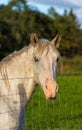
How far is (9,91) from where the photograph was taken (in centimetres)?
459

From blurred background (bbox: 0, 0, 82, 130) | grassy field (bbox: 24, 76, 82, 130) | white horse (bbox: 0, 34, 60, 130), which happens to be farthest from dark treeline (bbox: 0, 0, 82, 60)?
white horse (bbox: 0, 34, 60, 130)

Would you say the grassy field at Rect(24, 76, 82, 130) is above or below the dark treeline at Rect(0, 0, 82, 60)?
below

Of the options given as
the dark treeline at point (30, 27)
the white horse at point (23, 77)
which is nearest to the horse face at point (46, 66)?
the white horse at point (23, 77)

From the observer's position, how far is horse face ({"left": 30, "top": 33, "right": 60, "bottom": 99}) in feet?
13.8

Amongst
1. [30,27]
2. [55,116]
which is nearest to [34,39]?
[55,116]

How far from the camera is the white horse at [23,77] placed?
14.3ft

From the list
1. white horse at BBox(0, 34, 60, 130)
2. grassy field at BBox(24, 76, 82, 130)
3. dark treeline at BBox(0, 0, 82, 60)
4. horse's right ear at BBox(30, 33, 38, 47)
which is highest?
dark treeline at BBox(0, 0, 82, 60)

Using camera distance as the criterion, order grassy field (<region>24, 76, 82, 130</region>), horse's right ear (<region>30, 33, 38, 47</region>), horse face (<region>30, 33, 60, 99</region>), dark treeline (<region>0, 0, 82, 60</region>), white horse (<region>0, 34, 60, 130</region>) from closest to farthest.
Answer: horse face (<region>30, 33, 60, 99</region>) < white horse (<region>0, 34, 60, 130</region>) < horse's right ear (<region>30, 33, 38, 47</region>) < grassy field (<region>24, 76, 82, 130</region>) < dark treeline (<region>0, 0, 82, 60</region>)

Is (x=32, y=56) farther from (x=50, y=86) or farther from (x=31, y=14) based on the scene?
(x=31, y=14)

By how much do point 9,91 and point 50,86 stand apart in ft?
2.05

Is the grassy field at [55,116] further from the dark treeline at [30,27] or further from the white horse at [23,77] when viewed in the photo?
the dark treeline at [30,27]

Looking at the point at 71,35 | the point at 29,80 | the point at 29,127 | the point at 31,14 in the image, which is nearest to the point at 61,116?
the point at 29,127

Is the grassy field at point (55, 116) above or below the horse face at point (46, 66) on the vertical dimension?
below

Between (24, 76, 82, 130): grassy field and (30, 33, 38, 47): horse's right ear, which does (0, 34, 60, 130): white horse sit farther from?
(24, 76, 82, 130): grassy field
